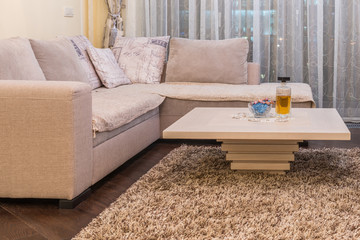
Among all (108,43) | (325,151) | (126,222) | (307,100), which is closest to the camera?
(126,222)

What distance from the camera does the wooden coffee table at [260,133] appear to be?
96.7 inches

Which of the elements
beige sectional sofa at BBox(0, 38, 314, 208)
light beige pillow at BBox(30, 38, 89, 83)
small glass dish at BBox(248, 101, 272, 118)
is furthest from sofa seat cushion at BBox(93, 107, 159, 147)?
small glass dish at BBox(248, 101, 272, 118)

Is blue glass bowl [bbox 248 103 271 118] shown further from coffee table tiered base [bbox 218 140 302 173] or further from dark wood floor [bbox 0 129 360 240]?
dark wood floor [bbox 0 129 360 240]

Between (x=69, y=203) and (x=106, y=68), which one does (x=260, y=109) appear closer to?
(x=69, y=203)

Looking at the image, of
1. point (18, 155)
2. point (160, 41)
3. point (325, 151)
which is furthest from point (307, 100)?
point (18, 155)

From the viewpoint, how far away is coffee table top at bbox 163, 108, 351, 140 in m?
2.44

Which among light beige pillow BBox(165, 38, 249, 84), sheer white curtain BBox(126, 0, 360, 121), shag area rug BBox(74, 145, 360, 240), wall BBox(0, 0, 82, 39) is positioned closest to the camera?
shag area rug BBox(74, 145, 360, 240)

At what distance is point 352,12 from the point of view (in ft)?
16.3

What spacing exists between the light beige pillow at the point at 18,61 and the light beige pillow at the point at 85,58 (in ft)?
2.99

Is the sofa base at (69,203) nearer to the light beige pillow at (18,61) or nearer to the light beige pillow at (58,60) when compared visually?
the light beige pillow at (18,61)

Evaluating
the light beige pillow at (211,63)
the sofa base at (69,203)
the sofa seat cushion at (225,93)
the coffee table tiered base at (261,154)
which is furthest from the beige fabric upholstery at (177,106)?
the sofa base at (69,203)

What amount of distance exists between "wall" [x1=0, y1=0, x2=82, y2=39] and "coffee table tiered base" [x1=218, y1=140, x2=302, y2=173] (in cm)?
179

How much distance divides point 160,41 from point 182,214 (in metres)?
2.90

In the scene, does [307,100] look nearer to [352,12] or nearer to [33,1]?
[352,12]
